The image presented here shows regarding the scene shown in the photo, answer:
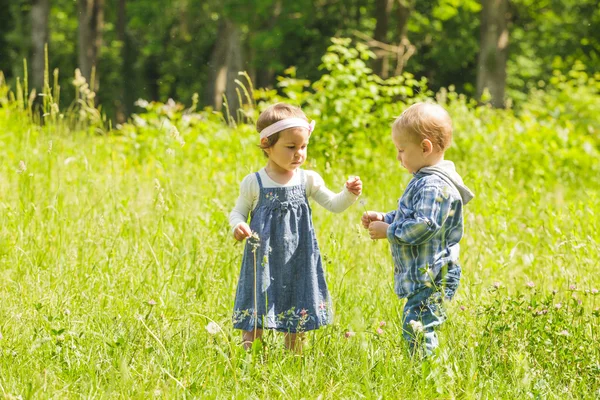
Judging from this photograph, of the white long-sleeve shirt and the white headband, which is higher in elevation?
the white headband

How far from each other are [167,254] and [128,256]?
0.24 meters

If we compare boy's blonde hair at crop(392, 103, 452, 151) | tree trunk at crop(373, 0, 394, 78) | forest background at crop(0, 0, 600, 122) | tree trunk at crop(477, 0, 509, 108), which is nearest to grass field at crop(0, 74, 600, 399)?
boy's blonde hair at crop(392, 103, 452, 151)

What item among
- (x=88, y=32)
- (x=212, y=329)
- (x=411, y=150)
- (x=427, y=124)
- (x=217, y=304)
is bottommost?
(x=217, y=304)

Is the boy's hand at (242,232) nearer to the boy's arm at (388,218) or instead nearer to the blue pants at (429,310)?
the boy's arm at (388,218)

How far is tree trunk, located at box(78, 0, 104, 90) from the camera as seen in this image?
1967 cm

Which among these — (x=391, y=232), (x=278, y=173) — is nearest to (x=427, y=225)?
(x=391, y=232)

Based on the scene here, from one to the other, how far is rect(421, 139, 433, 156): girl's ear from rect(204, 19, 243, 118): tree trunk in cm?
1641

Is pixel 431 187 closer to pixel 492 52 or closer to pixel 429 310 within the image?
pixel 429 310

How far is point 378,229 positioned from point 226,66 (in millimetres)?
19267

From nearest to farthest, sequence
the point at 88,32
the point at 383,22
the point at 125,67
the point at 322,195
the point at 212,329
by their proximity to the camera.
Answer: the point at 212,329 → the point at 322,195 → the point at 383,22 → the point at 88,32 → the point at 125,67

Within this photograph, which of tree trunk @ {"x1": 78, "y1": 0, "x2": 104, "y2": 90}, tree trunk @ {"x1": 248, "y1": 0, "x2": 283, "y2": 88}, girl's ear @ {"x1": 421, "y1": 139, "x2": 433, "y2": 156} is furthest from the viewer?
tree trunk @ {"x1": 248, "y1": 0, "x2": 283, "y2": 88}

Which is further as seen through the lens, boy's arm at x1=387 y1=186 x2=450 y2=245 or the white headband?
the white headband

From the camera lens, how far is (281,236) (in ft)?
11.2

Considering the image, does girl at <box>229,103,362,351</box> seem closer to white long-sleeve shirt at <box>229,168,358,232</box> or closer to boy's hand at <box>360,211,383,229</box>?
white long-sleeve shirt at <box>229,168,358,232</box>
